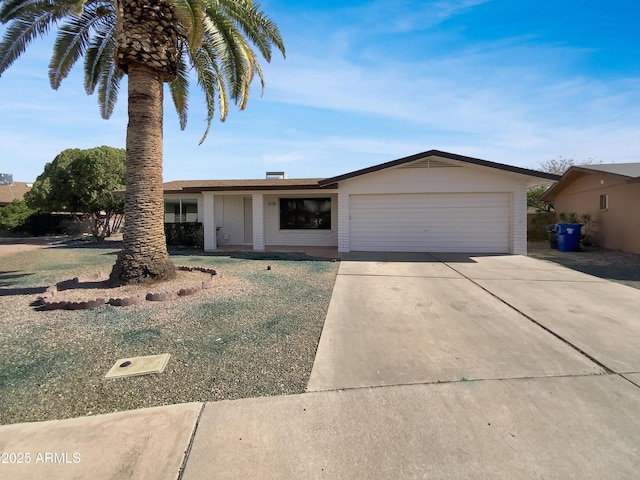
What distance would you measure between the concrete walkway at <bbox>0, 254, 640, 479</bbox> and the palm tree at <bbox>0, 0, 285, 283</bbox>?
471 cm

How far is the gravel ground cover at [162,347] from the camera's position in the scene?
10.5 ft

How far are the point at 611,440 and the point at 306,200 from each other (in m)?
14.4

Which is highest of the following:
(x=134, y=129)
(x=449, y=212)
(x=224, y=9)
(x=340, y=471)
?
(x=224, y=9)

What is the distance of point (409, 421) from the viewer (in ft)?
9.21

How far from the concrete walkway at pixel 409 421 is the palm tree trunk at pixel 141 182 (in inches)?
178

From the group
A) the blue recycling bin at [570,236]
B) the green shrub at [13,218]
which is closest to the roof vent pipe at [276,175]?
the blue recycling bin at [570,236]

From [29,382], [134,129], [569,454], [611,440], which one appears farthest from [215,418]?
[134,129]

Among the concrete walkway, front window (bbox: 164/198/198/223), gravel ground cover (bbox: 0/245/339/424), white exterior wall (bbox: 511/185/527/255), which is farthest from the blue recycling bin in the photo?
front window (bbox: 164/198/198/223)

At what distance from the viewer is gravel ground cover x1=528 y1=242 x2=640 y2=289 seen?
29.2 ft

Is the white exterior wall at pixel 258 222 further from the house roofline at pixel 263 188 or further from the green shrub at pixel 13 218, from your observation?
the green shrub at pixel 13 218

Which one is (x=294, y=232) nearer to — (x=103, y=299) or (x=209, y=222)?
(x=209, y=222)

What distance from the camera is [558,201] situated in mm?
20219

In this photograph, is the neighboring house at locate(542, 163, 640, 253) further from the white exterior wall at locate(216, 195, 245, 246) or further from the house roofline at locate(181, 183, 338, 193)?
the white exterior wall at locate(216, 195, 245, 246)

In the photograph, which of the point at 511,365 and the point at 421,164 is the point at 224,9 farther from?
the point at 511,365
